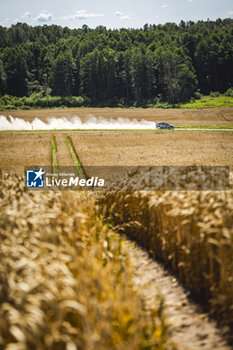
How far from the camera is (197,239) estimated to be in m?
5.44

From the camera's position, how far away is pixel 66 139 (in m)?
37.4

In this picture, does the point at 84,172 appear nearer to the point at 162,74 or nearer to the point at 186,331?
the point at 186,331

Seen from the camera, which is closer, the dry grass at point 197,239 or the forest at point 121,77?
the dry grass at point 197,239

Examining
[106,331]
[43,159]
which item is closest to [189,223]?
[106,331]

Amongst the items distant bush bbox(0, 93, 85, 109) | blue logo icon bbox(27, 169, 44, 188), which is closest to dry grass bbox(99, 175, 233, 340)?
blue logo icon bbox(27, 169, 44, 188)

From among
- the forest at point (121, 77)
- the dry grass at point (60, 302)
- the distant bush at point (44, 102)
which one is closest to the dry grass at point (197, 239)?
the dry grass at point (60, 302)

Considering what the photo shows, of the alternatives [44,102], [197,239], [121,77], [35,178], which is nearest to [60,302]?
[197,239]

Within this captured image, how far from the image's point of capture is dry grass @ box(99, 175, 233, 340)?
4.71 m

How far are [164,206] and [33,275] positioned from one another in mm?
3273

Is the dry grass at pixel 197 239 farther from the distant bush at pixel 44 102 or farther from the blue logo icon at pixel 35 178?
the distant bush at pixel 44 102

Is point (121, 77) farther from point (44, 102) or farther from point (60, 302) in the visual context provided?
point (60, 302)

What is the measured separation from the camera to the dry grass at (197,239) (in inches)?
186

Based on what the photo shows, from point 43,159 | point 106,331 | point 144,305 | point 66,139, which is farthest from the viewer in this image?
point 66,139

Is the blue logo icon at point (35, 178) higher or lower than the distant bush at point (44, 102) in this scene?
lower
